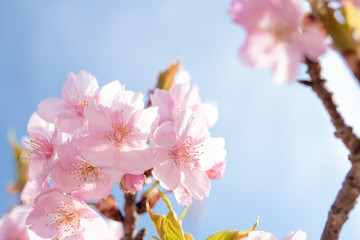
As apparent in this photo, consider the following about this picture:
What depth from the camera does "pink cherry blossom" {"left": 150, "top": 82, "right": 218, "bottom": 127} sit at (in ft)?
3.55

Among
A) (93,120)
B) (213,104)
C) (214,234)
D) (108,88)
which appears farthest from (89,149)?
(213,104)

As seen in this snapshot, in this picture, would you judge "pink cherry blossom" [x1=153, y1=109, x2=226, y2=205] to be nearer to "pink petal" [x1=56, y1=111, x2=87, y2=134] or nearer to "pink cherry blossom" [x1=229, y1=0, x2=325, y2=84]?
"pink petal" [x1=56, y1=111, x2=87, y2=134]

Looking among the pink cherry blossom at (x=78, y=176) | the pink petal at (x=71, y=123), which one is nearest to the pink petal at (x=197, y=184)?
the pink cherry blossom at (x=78, y=176)

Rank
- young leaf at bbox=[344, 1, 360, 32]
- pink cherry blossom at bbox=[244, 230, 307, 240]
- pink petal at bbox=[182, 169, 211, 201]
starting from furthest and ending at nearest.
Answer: pink petal at bbox=[182, 169, 211, 201], pink cherry blossom at bbox=[244, 230, 307, 240], young leaf at bbox=[344, 1, 360, 32]

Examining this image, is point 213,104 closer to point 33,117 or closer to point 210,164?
point 210,164

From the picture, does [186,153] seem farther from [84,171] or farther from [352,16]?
[352,16]

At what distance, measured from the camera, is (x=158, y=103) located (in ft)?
3.54

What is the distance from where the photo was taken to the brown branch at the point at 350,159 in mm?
602

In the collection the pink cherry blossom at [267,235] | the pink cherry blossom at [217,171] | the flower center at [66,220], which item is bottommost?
the pink cherry blossom at [267,235]

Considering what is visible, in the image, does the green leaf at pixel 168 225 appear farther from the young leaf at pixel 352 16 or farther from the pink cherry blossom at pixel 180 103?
the young leaf at pixel 352 16

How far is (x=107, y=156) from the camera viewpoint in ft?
2.91

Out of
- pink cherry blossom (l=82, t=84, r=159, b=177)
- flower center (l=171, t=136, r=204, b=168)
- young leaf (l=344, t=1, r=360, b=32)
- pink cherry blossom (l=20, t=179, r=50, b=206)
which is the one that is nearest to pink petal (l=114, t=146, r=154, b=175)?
pink cherry blossom (l=82, t=84, r=159, b=177)

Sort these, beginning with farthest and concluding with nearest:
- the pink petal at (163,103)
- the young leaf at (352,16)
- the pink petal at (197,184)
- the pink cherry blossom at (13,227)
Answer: the pink cherry blossom at (13,227) → the pink petal at (163,103) → the pink petal at (197,184) → the young leaf at (352,16)

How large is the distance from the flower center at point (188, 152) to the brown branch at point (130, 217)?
0.89 ft
